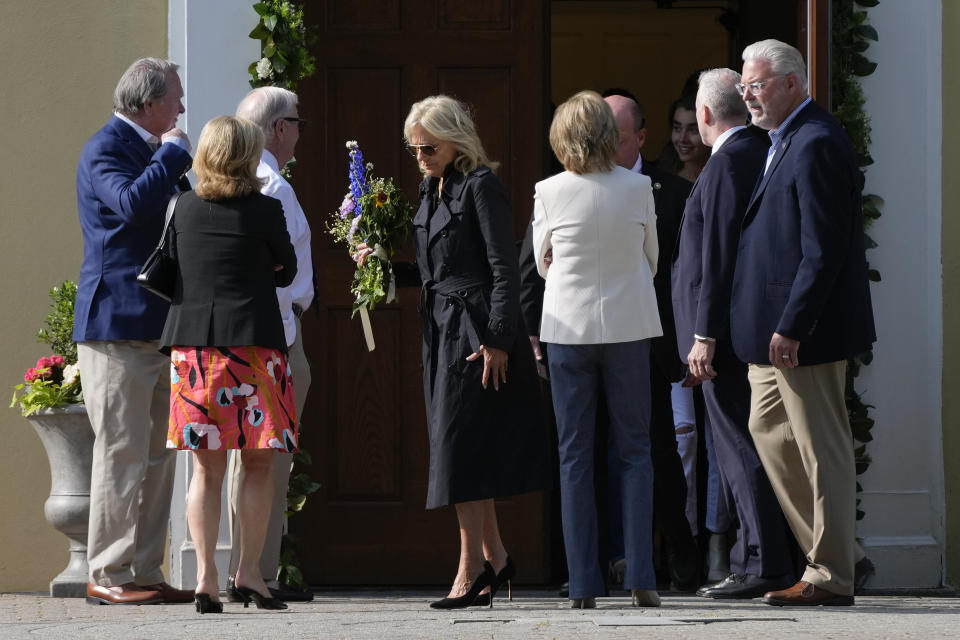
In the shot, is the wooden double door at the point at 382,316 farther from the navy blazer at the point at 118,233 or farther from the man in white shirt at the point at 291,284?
the navy blazer at the point at 118,233

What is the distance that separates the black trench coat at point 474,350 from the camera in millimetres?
5828

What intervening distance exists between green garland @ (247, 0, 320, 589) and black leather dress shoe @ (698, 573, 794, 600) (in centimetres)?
181

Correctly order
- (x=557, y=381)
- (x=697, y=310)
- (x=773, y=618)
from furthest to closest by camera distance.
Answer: (x=697, y=310)
(x=557, y=381)
(x=773, y=618)

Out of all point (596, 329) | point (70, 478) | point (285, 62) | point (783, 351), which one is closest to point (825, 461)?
point (783, 351)

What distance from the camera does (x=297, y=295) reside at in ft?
20.7

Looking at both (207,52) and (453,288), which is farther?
(207,52)

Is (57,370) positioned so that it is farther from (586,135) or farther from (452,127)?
(586,135)

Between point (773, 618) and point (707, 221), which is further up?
point (707, 221)

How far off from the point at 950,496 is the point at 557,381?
8.06 ft

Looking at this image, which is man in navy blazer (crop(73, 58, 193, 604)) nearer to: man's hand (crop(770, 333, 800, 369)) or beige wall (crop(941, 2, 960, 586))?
man's hand (crop(770, 333, 800, 369))

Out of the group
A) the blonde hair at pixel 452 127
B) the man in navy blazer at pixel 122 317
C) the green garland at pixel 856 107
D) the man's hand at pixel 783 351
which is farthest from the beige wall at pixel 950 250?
the man in navy blazer at pixel 122 317

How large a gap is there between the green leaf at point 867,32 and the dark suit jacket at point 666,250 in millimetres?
1068

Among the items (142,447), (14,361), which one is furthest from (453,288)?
(14,361)

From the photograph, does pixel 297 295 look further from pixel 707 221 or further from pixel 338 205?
pixel 707 221
